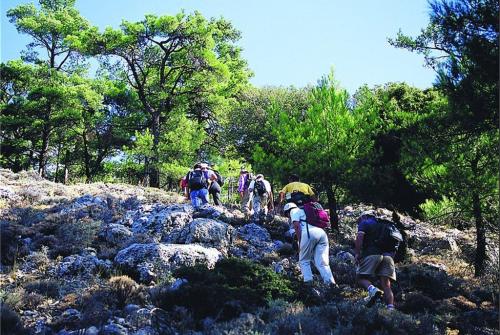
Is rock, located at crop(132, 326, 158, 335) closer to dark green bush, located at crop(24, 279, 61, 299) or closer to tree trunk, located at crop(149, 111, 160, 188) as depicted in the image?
dark green bush, located at crop(24, 279, 61, 299)

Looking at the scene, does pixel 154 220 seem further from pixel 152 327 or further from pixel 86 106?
pixel 86 106

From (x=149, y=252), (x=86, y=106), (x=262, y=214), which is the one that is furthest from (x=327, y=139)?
(x=86, y=106)

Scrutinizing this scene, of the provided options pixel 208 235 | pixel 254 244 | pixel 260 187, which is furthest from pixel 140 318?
pixel 260 187

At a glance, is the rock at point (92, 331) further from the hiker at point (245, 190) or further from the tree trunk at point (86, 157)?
the tree trunk at point (86, 157)

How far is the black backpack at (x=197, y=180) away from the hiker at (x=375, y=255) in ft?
23.8

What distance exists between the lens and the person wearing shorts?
26.4ft

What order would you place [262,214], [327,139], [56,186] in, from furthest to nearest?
[56,186]
[327,139]
[262,214]

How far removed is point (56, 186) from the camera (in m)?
18.4

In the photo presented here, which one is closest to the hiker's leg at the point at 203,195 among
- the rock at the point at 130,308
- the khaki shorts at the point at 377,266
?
the khaki shorts at the point at 377,266

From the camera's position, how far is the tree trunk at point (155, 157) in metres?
25.5

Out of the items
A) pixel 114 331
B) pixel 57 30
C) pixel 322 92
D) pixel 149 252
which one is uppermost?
pixel 57 30

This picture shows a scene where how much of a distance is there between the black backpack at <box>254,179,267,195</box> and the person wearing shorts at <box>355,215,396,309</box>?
6.80m

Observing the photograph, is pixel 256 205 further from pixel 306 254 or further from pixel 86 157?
pixel 86 157

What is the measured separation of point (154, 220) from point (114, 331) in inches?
251
